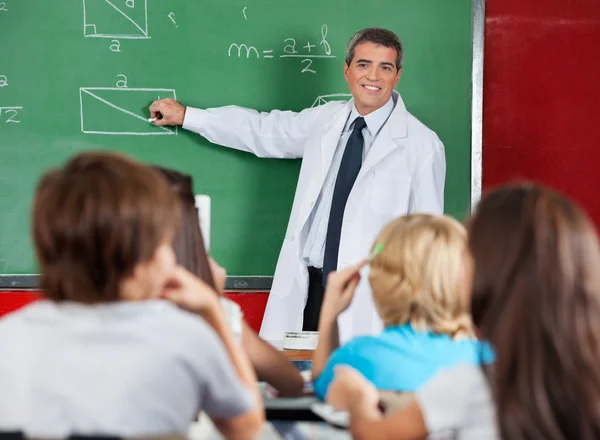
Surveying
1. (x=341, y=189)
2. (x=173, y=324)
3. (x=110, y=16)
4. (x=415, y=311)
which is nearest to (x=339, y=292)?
(x=415, y=311)

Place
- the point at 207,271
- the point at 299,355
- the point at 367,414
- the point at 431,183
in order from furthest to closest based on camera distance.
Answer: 1. the point at 431,183
2. the point at 299,355
3. the point at 207,271
4. the point at 367,414

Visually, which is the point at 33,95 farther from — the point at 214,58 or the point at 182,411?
the point at 182,411

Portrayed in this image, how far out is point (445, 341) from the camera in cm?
147

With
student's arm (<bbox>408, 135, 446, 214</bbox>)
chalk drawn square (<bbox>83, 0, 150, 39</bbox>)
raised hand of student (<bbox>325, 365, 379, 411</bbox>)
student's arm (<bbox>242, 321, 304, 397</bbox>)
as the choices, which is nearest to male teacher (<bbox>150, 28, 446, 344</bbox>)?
student's arm (<bbox>408, 135, 446, 214</bbox>)

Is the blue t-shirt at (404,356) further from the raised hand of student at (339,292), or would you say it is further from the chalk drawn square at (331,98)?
the chalk drawn square at (331,98)

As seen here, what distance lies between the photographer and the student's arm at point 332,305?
1624mm

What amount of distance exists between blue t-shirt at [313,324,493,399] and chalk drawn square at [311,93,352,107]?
1901 millimetres

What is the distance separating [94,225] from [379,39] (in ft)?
7.51

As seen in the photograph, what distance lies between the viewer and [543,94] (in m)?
3.37

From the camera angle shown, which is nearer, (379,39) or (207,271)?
(207,271)

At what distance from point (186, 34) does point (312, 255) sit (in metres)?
1.03

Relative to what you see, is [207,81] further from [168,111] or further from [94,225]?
[94,225]

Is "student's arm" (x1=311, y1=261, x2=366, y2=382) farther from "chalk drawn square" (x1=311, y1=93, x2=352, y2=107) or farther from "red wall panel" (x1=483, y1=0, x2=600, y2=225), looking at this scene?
"red wall panel" (x1=483, y1=0, x2=600, y2=225)

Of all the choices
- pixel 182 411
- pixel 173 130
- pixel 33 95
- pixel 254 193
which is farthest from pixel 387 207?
pixel 182 411
